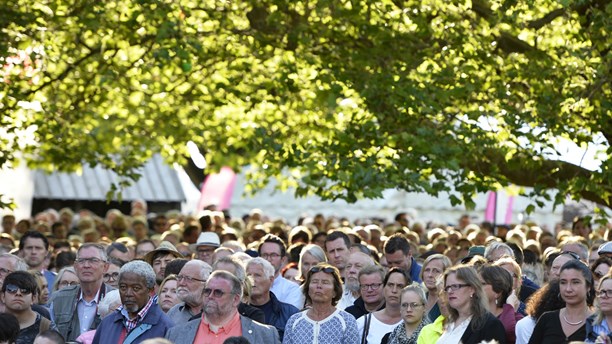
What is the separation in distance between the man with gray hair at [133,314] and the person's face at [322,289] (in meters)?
1.15

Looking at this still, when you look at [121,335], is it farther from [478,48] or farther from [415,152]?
[478,48]

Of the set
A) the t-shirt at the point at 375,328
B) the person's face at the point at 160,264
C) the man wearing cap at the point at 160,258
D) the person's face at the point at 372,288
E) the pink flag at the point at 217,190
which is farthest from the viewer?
the pink flag at the point at 217,190

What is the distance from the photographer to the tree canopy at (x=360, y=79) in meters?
15.0

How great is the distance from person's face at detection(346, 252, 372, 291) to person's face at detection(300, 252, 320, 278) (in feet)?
2.45

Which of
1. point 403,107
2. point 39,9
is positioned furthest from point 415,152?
point 39,9

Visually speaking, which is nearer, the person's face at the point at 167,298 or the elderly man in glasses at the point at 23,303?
the elderly man in glasses at the point at 23,303

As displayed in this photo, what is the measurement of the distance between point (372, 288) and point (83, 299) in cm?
249

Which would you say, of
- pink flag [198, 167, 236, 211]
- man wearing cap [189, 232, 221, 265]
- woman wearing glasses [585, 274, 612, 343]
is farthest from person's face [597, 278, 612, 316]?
pink flag [198, 167, 236, 211]

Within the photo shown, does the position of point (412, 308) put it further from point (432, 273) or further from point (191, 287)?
point (191, 287)

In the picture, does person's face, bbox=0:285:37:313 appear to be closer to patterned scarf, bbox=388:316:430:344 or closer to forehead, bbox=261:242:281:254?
patterned scarf, bbox=388:316:430:344

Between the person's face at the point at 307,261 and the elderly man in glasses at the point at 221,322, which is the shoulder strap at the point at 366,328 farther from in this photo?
the person's face at the point at 307,261

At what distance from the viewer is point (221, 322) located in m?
9.82

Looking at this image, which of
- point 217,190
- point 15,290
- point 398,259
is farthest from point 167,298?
point 217,190

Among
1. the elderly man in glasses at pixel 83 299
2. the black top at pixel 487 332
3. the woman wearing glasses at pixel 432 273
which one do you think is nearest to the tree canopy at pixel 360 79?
the woman wearing glasses at pixel 432 273
